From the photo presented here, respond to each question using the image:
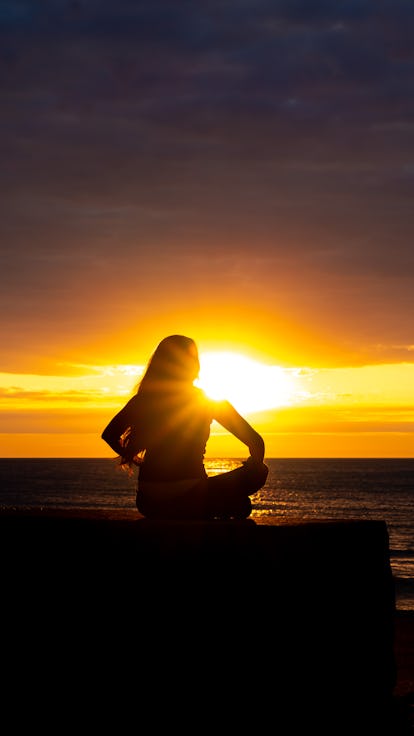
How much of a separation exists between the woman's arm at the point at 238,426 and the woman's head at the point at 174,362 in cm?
31

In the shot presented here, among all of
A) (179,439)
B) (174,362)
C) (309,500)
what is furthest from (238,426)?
(309,500)

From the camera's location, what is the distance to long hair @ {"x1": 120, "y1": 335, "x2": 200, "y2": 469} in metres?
6.12

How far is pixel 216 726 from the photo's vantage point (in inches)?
217

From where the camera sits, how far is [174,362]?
614cm

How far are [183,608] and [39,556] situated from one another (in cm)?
103

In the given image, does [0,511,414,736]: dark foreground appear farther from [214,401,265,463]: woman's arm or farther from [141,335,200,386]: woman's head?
[141,335,200,386]: woman's head

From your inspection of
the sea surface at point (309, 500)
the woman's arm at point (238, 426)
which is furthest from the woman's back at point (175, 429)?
the sea surface at point (309, 500)

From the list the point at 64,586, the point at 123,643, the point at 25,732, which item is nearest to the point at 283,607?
the point at 123,643

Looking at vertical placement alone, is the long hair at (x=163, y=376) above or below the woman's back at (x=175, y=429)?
above

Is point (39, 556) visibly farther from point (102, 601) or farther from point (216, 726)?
point (216, 726)

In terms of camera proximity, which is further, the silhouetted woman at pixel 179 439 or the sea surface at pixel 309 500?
the sea surface at pixel 309 500

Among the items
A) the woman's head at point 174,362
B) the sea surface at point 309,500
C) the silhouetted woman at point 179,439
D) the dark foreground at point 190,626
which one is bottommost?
the sea surface at point 309,500

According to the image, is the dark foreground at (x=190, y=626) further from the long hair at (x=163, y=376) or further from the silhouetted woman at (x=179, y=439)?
the long hair at (x=163, y=376)

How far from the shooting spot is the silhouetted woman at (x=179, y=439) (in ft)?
20.1
